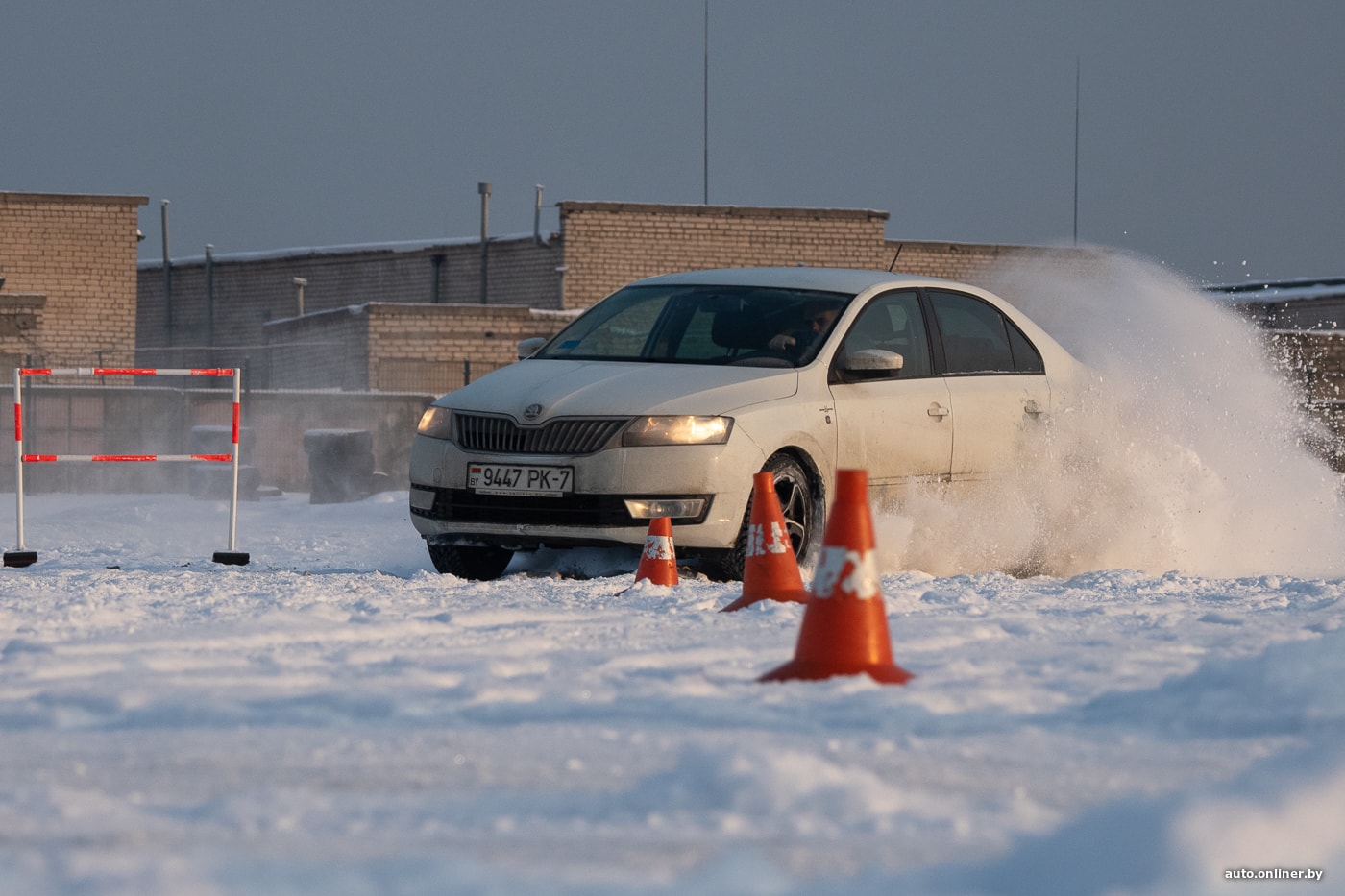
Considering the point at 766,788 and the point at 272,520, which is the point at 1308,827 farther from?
the point at 272,520

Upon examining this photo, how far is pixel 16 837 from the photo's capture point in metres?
3.16

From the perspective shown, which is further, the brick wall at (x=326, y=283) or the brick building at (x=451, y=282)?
the brick wall at (x=326, y=283)

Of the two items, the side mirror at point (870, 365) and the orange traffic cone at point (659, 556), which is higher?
the side mirror at point (870, 365)

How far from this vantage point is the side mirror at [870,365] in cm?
812

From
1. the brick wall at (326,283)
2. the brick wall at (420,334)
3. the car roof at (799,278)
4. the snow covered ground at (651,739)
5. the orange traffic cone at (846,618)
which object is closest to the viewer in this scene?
the snow covered ground at (651,739)

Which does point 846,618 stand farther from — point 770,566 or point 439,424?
point 439,424

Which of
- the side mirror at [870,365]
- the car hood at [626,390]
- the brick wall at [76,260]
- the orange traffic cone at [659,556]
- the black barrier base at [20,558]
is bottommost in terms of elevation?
the black barrier base at [20,558]

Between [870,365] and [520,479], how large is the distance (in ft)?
5.75

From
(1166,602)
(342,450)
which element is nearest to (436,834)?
(1166,602)

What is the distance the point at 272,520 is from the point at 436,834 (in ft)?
43.5

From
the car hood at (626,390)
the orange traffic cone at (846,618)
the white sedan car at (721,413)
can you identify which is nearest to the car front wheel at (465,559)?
the white sedan car at (721,413)

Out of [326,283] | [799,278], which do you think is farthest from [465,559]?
[326,283]

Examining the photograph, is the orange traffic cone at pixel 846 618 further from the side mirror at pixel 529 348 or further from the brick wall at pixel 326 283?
the brick wall at pixel 326 283

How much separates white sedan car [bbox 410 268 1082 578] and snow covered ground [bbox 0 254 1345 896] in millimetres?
384
